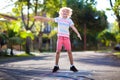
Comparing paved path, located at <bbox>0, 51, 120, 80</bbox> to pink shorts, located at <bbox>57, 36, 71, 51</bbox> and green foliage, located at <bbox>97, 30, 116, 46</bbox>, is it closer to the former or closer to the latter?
pink shorts, located at <bbox>57, 36, 71, 51</bbox>

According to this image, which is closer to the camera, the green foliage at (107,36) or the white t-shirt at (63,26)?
the white t-shirt at (63,26)

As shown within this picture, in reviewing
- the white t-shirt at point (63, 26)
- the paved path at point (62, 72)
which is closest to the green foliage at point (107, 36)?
the paved path at point (62, 72)

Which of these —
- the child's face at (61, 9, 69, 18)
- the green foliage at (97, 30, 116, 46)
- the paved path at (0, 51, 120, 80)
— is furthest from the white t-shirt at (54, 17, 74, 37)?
the green foliage at (97, 30, 116, 46)

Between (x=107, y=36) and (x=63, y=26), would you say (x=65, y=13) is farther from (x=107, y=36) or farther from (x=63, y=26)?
(x=107, y=36)

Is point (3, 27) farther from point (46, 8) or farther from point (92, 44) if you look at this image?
point (92, 44)

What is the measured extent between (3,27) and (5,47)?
2.05 metres

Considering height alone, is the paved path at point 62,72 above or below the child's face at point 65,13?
below

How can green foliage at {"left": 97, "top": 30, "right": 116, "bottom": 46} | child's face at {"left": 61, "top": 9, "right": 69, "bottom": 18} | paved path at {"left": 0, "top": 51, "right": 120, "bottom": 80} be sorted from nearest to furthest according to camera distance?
paved path at {"left": 0, "top": 51, "right": 120, "bottom": 80} < child's face at {"left": 61, "top": 9, "right": 69, "bottom": 18} < green foliage at {"left": 97, "top": 30, "right": 116, "bottom": 46}

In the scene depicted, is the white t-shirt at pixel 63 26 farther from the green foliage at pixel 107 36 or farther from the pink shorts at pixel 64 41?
the green foliage at pixel 107 36

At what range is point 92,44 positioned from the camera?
207 feet

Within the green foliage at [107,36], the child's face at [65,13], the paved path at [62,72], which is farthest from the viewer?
the green foliage at [107,36]

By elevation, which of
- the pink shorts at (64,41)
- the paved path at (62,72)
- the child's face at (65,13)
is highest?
the child's face at (65,13)

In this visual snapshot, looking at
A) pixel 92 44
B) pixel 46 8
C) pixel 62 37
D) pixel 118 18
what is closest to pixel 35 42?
pixel 92 44

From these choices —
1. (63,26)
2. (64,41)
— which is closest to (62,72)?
(64,41)
